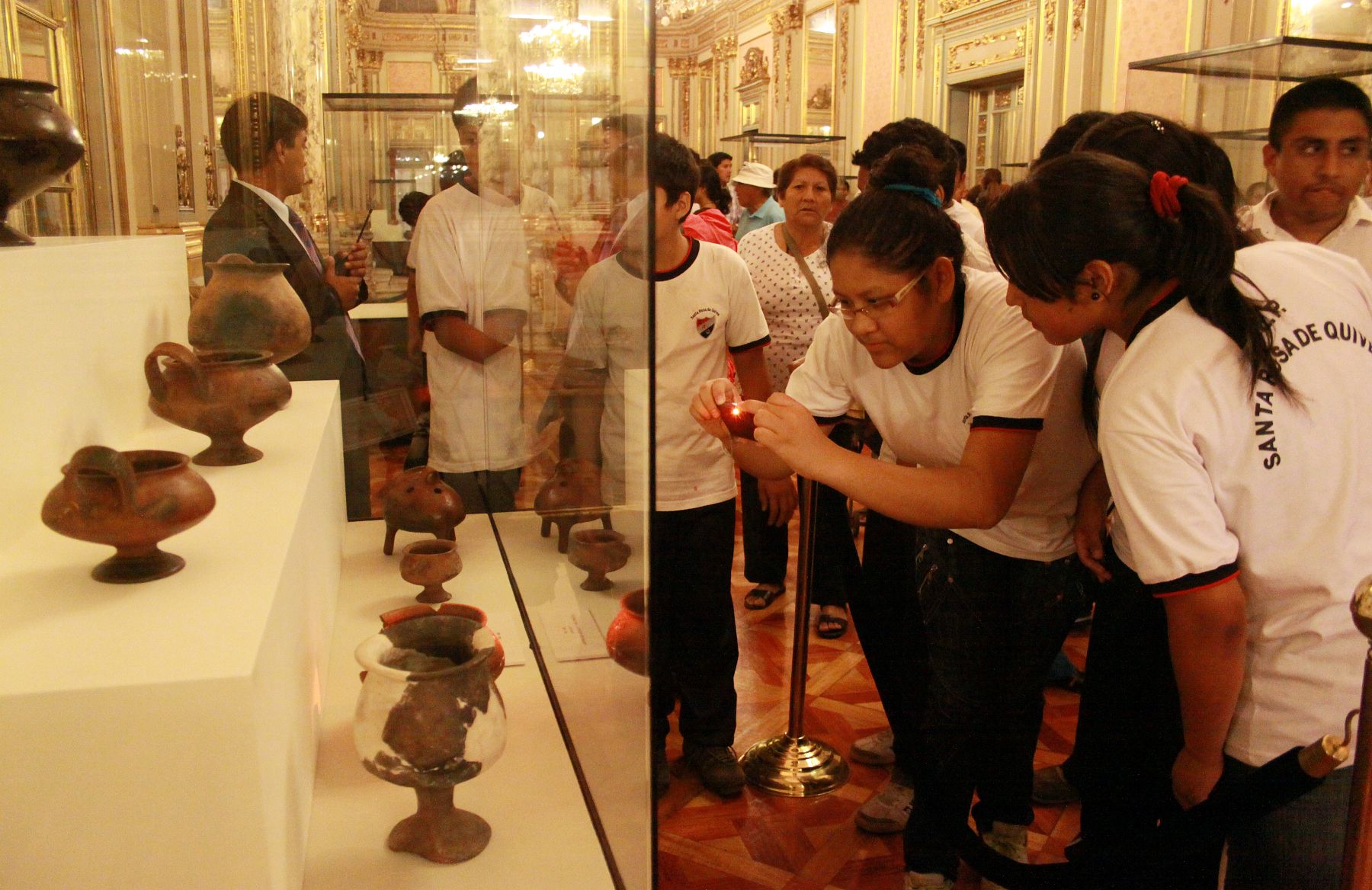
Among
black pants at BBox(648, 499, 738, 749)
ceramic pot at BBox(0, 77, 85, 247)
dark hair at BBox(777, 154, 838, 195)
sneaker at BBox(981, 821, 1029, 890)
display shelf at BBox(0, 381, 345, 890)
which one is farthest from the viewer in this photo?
dark hair at BBox(777, 154, 838, 195)

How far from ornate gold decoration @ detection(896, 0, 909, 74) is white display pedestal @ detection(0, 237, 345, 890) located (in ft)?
33.8

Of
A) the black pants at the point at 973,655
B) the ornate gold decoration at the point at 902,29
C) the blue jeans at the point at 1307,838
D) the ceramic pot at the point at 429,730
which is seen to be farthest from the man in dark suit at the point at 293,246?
the ornate gold decoration at the point at 902,29

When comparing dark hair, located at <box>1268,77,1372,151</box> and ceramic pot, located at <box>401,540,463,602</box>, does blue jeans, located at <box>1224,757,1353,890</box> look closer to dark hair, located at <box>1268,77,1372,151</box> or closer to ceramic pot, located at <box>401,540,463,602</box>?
ceramic pot, located at <box>401,540,463,602</box>

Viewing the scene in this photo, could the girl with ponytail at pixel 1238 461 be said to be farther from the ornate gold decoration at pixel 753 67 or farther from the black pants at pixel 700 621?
the ornate gold decoration at pixel 753 67

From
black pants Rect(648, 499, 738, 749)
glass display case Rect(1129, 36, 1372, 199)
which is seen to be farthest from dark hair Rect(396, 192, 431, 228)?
glass display case Rect(1129, 36, 1372, 199)

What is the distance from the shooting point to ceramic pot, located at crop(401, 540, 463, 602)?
2381 millimetres

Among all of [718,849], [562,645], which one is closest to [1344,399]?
[562,645]

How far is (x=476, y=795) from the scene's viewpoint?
5.42 feet

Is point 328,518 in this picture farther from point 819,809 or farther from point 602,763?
point 819,809

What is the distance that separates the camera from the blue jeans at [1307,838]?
4.11ft

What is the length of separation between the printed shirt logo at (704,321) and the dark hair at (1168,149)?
0.94m

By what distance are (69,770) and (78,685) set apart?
9 cm

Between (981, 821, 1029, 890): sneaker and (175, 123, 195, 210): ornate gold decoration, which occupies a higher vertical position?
(175, 123, 195, 210): ornate gold decoration

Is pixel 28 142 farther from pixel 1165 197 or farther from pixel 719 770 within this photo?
pixel 719 770
